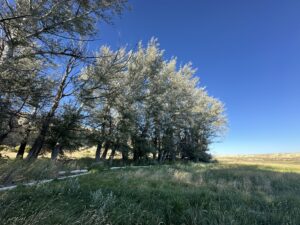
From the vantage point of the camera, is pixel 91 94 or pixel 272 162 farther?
pixel 272 162

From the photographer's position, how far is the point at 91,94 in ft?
46.4

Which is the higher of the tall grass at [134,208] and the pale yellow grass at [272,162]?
the pale yellow grass at [272,162]

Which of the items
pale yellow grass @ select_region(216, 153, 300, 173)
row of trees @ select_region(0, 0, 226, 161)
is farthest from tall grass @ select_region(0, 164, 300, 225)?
pale yellow grass @ select_region(216, 153, 300, 173)

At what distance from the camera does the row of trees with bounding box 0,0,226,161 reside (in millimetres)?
5398

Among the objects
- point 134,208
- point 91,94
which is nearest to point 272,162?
point 91,94

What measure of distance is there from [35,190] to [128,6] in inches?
231

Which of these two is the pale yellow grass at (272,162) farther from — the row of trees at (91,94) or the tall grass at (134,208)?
the tall grass at (134,208)

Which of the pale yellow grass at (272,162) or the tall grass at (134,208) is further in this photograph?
the pale yellow grass at (272,162)

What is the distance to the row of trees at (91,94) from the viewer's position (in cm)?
540

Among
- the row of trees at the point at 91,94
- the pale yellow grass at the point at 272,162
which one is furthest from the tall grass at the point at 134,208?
the pale yellow grass at the point at 272,162

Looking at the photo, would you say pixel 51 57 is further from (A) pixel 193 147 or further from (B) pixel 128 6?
(A) pixel 193 147

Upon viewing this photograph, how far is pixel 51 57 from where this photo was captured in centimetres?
580

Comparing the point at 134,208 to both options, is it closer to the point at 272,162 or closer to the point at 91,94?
the point at 91,94

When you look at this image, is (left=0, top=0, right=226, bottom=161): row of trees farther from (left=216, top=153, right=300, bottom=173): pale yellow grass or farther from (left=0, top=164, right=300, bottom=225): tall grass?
(left=216, top=153, right=300, bottom=173): pale yellow grass
